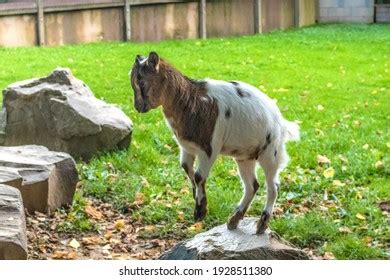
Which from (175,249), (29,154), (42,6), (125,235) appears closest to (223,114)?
(175,249)

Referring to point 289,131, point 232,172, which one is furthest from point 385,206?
point 289,131

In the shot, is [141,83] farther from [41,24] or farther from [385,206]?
[41,24]

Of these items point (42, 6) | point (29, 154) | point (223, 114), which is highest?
point (42, 6)

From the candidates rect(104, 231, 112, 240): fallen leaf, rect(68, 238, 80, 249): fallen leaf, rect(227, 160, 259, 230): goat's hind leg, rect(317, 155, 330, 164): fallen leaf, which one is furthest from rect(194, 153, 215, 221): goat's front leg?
rect(317, 155, 330, 164): fallen leaf

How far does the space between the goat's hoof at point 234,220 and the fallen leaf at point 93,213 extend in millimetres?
937

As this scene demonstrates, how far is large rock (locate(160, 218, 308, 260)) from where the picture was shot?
371 centimetres

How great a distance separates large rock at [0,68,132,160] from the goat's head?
5.58 feet

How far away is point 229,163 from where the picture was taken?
17.8ft

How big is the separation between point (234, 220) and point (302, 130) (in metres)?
2.23

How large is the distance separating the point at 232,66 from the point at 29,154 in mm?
2340

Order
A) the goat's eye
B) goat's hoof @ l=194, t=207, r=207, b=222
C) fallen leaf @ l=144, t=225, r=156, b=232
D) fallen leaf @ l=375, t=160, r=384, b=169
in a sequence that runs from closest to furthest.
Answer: the goat's eye
goat's hoof @ l=194, t=207, r=207, b=222
fallen leaf @ l=144, t=225, r=156, b=232
fallen leaf @ l=375, t=160, r=384, b=169

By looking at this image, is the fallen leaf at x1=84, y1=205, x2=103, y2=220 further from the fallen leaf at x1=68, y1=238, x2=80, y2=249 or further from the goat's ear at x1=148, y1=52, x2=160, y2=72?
the goat's ear at x1=148, y1=52, x2=160, y2=72
